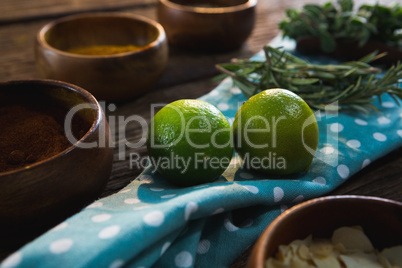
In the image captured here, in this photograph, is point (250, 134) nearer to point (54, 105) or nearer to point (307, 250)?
point (307, 250)

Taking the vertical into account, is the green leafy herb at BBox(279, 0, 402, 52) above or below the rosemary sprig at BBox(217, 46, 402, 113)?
above

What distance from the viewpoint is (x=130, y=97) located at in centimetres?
95

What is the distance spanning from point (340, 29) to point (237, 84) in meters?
0.43

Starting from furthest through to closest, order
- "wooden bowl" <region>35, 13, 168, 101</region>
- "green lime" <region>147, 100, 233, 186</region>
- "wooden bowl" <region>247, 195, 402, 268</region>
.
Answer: "wooden bowl" <region>35, 13, 168, 101</region> → "green lime" <region>147, 100, 233, 186</region> → "wooden bowl" <region>247, 195, 402, 268</region>

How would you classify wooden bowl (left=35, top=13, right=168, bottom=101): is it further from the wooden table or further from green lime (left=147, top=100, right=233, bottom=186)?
green lime (left=147, top=100, right=233, bottom=186)

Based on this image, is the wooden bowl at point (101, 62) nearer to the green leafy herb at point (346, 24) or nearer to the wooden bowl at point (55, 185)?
the wooden bowl at point (55, 185)

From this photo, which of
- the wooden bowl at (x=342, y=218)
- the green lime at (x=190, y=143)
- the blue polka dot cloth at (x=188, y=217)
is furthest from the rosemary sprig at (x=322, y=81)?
the wooden bowl at (x=342, y=218)

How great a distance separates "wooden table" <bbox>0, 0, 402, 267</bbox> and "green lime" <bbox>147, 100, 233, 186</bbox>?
117 millimetres

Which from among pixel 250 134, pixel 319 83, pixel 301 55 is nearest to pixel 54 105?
pixel 250 134

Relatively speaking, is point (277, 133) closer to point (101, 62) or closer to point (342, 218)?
point (342, 218)

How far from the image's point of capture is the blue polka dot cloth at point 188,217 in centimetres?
45

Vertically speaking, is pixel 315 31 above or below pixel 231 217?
above

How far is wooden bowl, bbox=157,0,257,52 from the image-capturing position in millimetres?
1125

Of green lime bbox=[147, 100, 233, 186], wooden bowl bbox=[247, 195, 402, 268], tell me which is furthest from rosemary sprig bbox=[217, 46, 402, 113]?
wooden bowl bbox=[247, 195, 402, 268]
